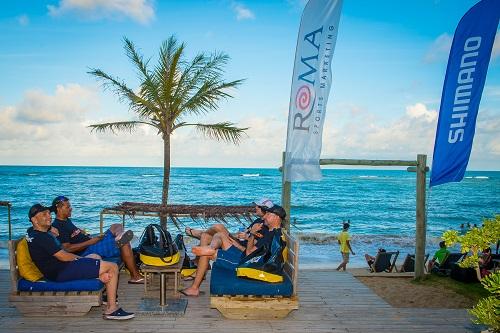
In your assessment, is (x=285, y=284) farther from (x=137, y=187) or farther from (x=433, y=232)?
(x=137, y=187)

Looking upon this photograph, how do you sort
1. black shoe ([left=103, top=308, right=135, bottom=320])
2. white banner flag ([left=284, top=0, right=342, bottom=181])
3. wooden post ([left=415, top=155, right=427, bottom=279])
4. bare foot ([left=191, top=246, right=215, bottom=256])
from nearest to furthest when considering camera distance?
black shoe ([left=103, top=308, right=135, bottom=320]) → bare foot ([left=191, top=246, right=215, bottom=256]) → white banner flag ([left=284, top=0, right=342, bottom=181]) → wooden post ([left=415, top=155, right=427, bottom=279])

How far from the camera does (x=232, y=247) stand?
802cm

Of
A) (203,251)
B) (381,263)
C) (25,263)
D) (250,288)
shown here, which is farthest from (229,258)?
(381,263)

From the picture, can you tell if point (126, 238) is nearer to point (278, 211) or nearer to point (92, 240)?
point (92, 240)

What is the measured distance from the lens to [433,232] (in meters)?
32.8

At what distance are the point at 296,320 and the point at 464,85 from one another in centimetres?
498

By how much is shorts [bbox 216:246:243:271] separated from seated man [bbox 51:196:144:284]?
1534mm

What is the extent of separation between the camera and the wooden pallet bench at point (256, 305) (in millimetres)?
6273

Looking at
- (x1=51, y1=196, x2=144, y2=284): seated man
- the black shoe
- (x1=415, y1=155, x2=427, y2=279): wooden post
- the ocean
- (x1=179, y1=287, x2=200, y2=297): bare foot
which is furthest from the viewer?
the ocean

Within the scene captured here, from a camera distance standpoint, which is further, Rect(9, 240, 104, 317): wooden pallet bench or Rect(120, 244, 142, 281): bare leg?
Rect(120, 244, 142, 281): bare leg

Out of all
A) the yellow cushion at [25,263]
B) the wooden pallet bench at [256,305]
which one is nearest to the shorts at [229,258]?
the wooden pallet bench at [256,305]

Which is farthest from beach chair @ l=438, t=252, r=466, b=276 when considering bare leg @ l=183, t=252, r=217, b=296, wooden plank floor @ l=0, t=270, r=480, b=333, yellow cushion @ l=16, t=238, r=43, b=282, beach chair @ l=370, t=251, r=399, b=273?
yellow cushion @ l=16, t=238, r=43, b=282

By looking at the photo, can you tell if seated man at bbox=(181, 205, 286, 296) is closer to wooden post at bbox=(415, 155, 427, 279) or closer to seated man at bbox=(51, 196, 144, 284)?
seated man at bbox=(51, 196, 144, 284)

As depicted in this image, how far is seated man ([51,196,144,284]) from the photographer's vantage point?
301 inches
